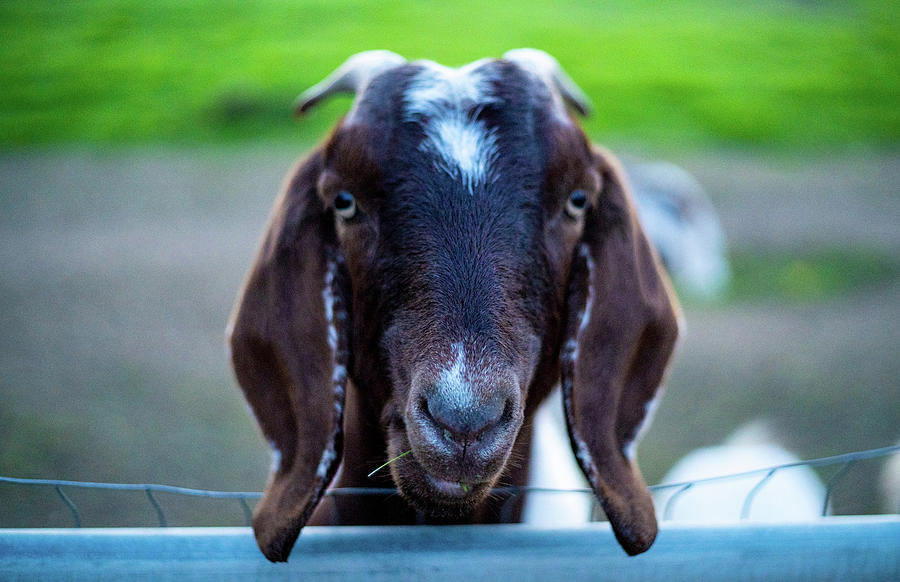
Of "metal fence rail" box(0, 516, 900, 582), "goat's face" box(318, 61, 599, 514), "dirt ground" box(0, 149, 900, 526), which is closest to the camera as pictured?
"metal fence rail" box(0, 516, 900, 582)

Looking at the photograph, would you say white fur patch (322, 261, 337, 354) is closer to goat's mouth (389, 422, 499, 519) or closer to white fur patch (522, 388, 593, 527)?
goat's mouth (389, 422, 499, 519)

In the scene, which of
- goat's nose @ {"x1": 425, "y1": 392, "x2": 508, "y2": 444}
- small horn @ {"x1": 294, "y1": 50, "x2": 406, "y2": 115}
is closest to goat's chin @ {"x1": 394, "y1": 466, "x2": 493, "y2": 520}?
goat's nose @ {"x1": 425, "y1": 392, "x2": 508, "y2": 444}

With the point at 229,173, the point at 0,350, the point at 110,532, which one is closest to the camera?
the point at 110,532

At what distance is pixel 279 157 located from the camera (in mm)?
11078

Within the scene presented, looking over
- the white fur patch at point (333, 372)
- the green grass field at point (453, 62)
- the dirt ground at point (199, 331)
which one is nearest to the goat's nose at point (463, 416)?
the white fur patch at point (333, 372)

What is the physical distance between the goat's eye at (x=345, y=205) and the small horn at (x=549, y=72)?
0.64 meters

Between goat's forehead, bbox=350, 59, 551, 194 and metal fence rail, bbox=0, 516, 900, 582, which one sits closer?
metal fence rail, bbox=0, 516, 900, 582

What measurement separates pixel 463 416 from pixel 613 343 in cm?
69

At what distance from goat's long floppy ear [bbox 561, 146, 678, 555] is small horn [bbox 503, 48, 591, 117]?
265 mm

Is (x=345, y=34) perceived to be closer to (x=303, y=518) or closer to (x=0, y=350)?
(x=0, y=350)

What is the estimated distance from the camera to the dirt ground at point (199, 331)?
5.07 m

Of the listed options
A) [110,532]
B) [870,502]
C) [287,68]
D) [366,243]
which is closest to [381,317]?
[366,243]

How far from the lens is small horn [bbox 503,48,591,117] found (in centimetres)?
215

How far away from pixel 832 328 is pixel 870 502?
286 centimetres
